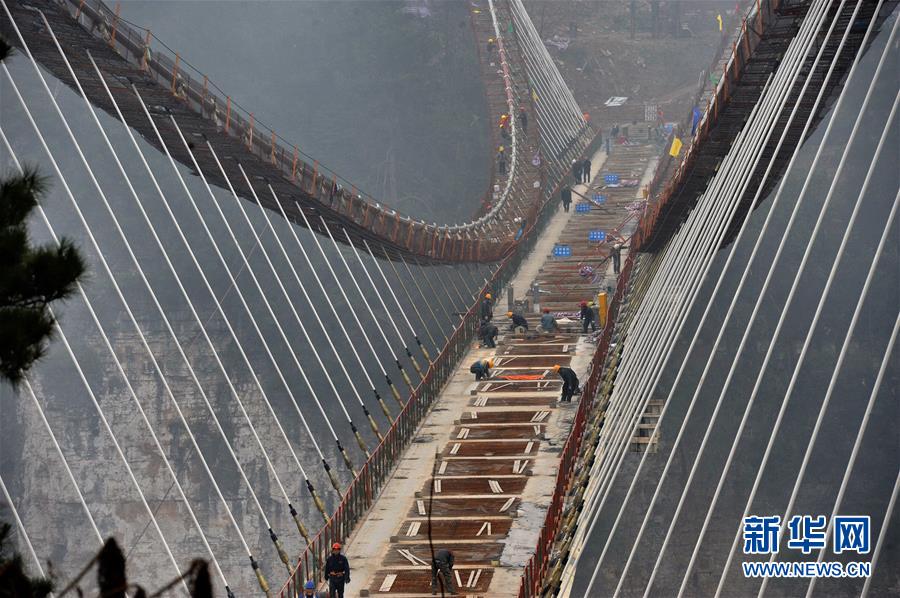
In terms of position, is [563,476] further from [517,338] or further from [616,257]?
[616,257]

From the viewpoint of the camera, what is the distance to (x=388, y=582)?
33.3 meters

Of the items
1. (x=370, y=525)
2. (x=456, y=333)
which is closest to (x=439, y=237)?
(x=456, y=333)

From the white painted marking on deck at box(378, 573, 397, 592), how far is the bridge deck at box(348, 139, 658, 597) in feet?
0.08

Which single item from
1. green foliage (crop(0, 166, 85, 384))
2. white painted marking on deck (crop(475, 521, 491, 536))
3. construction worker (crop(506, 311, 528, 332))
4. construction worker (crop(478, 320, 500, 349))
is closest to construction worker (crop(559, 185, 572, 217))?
construction worker (crop(506, 311, 528, 332))

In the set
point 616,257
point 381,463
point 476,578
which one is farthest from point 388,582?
point 616,257

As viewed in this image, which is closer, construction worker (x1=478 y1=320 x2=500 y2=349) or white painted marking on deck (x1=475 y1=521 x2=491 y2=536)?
white painted marking on deck (x1=475 y1=521 x2=491 y2=536)

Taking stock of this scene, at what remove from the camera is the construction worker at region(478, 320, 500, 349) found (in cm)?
5431

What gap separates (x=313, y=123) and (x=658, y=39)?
31.5 metres

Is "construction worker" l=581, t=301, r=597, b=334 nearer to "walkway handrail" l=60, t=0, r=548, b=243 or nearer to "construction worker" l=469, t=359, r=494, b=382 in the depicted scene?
"construction worker" l=469, t=359, r=494, b=382

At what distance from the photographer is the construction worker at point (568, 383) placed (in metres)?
46.0

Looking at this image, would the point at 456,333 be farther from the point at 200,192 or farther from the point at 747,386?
the point at 200,192

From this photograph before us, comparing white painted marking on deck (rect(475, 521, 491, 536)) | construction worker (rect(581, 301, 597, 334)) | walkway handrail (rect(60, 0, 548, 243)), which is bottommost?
construction worker (rect(581, 301, 597, 334))

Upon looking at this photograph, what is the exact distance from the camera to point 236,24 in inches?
5143

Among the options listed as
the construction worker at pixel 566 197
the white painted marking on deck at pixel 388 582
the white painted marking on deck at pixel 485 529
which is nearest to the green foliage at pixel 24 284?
the white painted marking on deck at pixel 388 582
